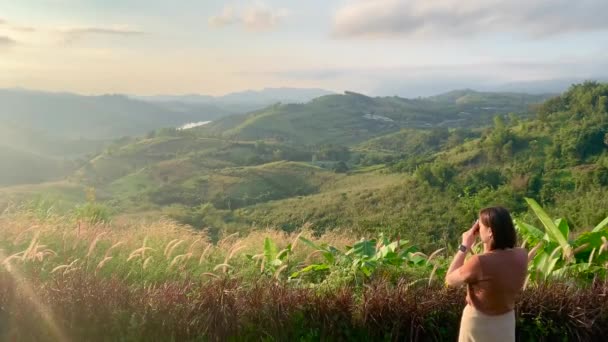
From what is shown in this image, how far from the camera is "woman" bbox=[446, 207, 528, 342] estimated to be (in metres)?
3.34

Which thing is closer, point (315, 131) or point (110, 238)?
point (110, 238)

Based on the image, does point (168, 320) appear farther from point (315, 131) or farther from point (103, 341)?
point (315, 131)

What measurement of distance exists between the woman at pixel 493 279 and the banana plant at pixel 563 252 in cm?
137

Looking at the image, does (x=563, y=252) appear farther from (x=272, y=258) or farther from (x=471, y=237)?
(x=272, y=258)

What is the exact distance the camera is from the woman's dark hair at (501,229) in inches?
133

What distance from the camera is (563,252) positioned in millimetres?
4941

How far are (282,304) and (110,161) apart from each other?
116 metres

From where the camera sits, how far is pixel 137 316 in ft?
13.3

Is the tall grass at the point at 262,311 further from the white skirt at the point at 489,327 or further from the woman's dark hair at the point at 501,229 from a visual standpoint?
the woman's dark hair at the point at 501,229

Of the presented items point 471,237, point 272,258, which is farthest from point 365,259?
point 471,237

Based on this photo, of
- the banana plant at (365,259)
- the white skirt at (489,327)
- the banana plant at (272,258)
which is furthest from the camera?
the banana plant at (272,258)

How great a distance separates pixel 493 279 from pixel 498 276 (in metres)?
0.04

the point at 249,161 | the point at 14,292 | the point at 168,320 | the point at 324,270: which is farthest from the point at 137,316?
the point at 249,161

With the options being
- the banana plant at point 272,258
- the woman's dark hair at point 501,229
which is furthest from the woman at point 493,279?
the banana plant at point 272,258
